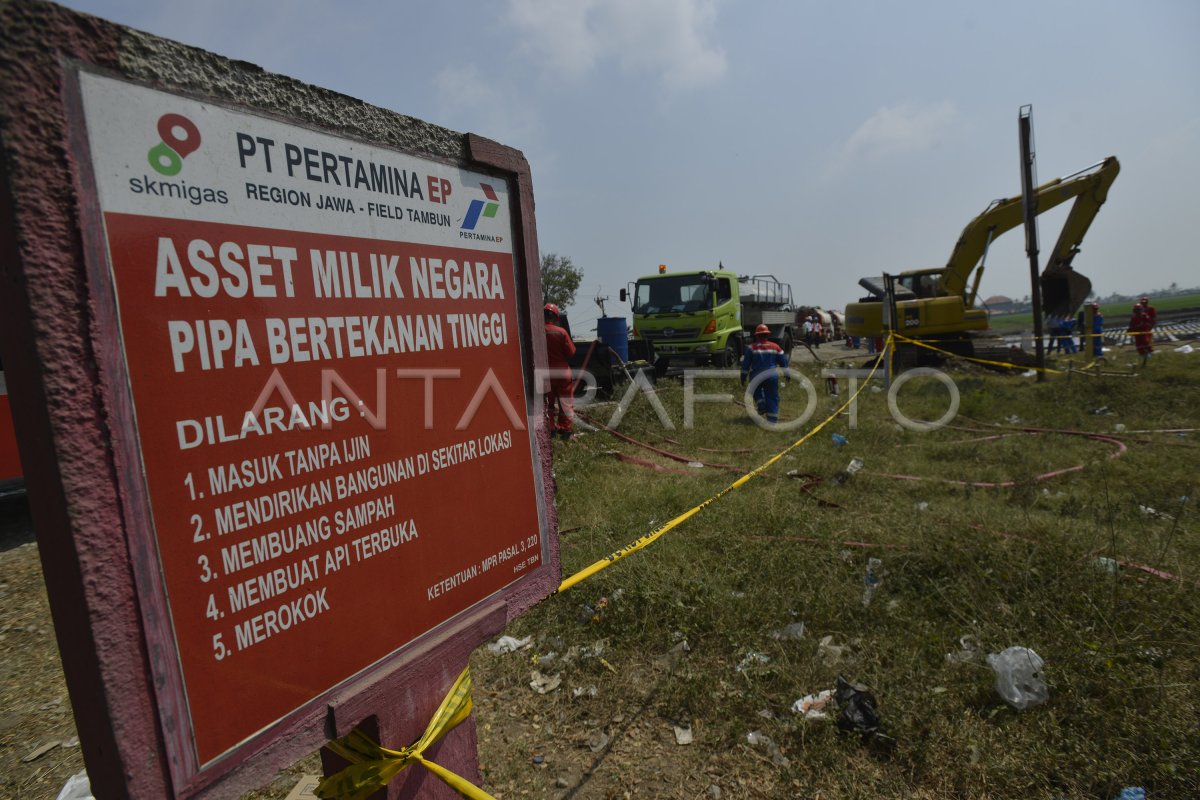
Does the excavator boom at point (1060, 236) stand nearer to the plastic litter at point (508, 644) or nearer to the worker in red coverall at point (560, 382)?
the worker in red coverall at point (560, 382)

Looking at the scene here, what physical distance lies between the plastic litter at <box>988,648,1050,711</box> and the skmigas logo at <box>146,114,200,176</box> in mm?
3200

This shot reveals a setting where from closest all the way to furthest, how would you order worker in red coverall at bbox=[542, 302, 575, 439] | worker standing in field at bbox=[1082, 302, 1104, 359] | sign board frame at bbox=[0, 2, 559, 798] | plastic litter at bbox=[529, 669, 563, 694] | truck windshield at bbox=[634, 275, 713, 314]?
sign board frame at bbox=[0, 2, 559, 798] < plastic litter at bbox=[529, 669, 563, 694] < worker in red coverall at bbox=[542, 302, 575, 439] < truck windshield at bbox=[634, 275, 713, 314] < worker standing in field at bbox=[1082, 302, 1104, 359]

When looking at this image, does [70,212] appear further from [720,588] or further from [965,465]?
[965,465]

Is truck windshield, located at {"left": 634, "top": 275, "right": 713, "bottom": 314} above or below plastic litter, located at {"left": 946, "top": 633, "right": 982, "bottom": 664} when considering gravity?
above

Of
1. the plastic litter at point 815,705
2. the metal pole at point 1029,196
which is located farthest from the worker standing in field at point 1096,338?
the plastic litter at point 815,705

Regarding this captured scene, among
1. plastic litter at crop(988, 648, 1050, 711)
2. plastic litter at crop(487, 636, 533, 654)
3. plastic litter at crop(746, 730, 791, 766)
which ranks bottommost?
plastic litter at crop(487, 636, 533, 654)

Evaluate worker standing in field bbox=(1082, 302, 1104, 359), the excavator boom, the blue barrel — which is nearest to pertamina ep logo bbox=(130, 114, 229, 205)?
the blue barrel

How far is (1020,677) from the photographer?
2545mm

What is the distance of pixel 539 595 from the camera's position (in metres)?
1.85

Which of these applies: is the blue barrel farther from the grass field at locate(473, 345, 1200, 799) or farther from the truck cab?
the grass field at locate(473, 345, 1200, 799)

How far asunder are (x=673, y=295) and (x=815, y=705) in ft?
41.1

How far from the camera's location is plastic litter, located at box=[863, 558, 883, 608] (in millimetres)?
3413

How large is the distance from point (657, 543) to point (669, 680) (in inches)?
57.5

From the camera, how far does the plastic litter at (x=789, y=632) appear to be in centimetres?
309
